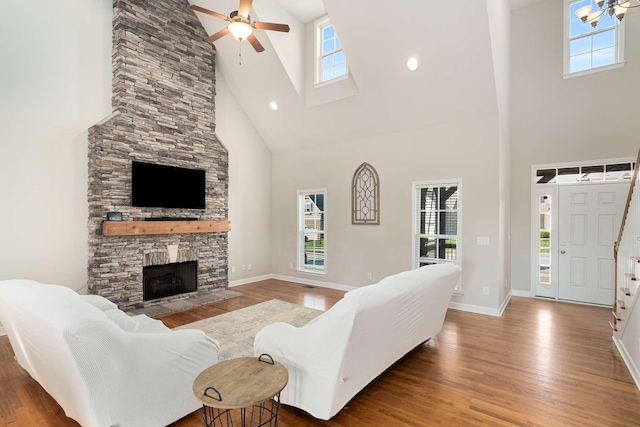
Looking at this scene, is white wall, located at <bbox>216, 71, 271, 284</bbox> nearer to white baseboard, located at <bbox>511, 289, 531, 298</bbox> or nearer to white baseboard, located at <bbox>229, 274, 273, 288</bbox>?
white baseboard, located at <bbox>229, 274, 273, 288</bbox>

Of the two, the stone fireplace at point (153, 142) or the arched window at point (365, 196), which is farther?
the arched window at point (365, 196)

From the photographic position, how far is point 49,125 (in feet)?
14.7

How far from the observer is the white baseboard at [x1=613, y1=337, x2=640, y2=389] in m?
2.88

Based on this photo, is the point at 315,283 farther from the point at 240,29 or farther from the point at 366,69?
the point at 240,29

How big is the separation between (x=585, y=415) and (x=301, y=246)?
548cm

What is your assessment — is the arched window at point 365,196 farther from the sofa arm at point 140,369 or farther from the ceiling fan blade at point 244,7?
the sofa arm at point 140,369

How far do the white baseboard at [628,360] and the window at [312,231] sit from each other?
4605 mm

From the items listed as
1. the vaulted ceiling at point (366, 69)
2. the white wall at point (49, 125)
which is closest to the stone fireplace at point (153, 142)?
the white wall at point (49, 125)

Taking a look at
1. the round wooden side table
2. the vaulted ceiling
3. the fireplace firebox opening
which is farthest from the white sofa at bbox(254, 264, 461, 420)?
the fireplace firebox opening

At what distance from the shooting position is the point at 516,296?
6.09m

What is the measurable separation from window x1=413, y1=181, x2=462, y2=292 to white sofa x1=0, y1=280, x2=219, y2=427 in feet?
13.5

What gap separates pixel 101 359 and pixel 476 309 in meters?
4.96

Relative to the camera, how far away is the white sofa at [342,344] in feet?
6.82

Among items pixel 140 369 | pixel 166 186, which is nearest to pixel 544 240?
pixel 140 369
